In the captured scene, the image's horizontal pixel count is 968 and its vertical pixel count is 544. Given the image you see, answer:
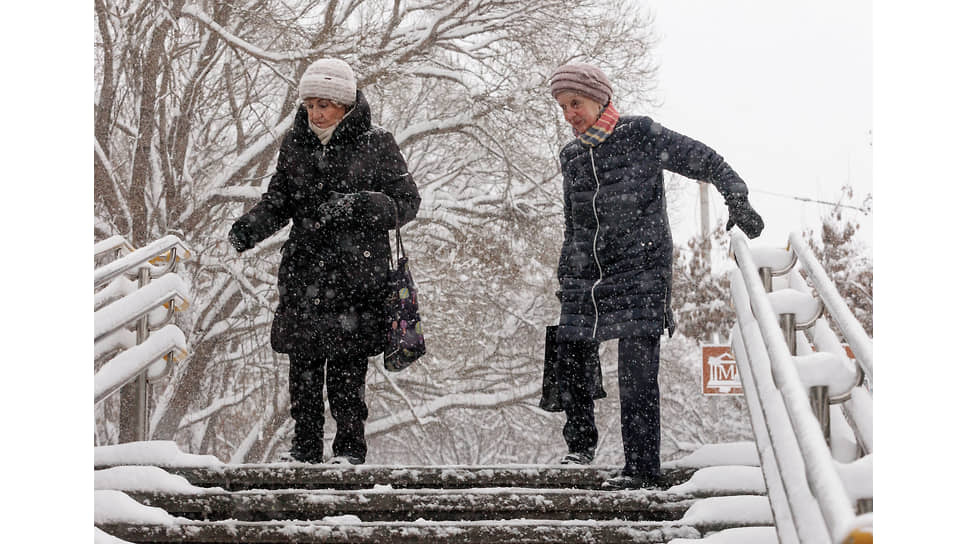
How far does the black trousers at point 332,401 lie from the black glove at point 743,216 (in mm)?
1516

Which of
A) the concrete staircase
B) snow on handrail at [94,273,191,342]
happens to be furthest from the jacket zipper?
snow on handrail at [94,273,191,342]

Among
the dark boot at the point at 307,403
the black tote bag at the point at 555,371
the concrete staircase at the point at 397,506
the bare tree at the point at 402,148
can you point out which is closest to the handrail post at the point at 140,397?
the concrete staircase at the point at 397,506

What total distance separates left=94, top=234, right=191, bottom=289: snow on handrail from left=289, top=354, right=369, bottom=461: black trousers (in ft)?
2.46

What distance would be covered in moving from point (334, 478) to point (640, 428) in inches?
44.8

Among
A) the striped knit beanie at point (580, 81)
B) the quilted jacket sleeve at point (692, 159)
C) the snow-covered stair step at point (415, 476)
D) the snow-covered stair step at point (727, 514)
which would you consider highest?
the striped knit beanie at point (580, 81)

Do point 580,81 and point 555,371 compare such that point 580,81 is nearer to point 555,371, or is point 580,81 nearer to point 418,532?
point 555,371

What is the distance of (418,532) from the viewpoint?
3.12 meters

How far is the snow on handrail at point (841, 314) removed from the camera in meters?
2.17

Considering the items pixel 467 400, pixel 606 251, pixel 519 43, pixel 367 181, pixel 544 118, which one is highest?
pixel 519 43

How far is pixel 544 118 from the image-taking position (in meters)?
11.3

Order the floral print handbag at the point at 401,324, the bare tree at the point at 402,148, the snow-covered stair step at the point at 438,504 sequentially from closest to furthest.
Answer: the snow-covered stair step at the point at 438,504
the floral print handbag at the point at 401,324
the bare tree at the point at 402,148

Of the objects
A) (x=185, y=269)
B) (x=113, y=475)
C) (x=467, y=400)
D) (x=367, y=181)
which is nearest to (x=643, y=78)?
(x=467, y=400)

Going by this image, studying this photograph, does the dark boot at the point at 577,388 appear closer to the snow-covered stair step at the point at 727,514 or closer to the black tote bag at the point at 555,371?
the black tote bag at the point at 555,371
